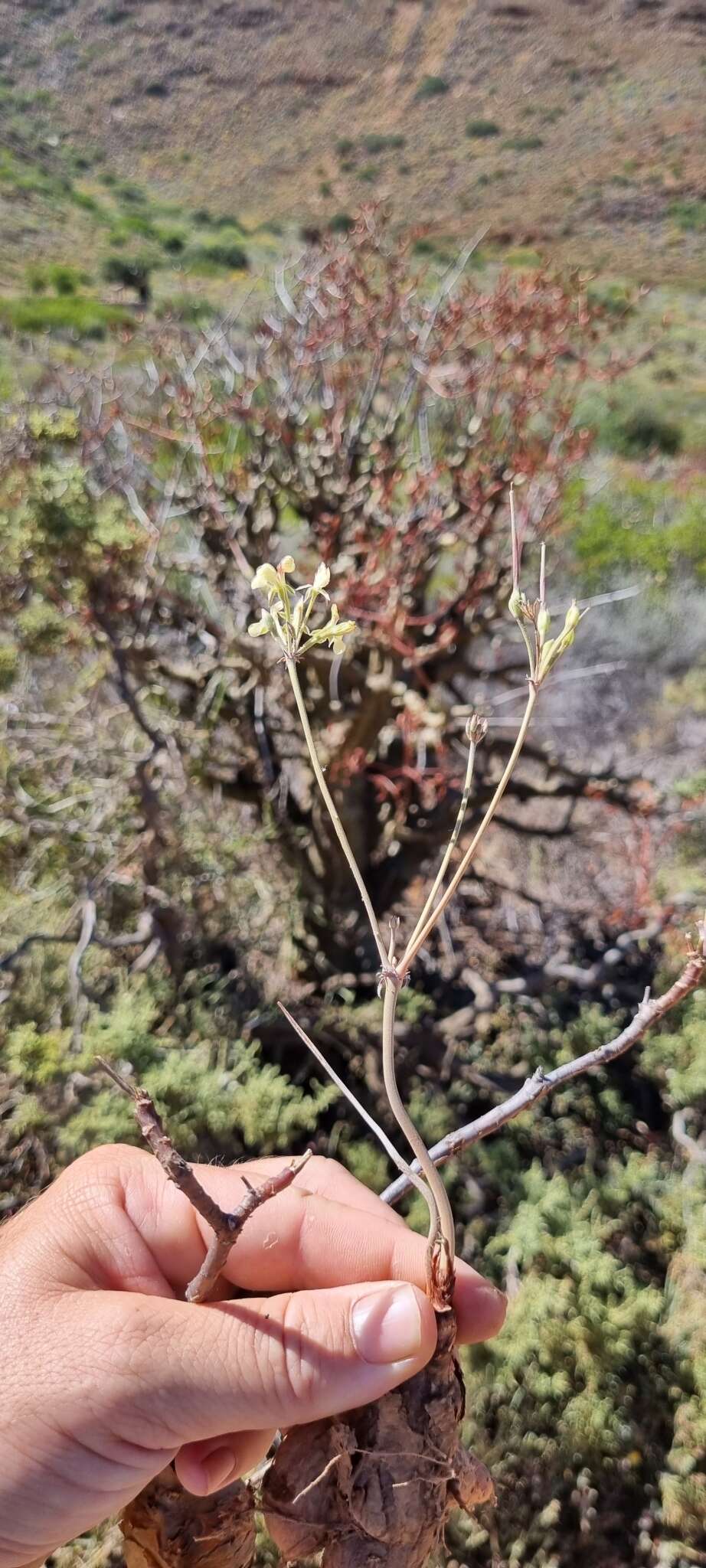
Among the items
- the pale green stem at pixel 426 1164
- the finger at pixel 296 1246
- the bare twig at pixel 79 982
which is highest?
the pale green stem at pixel 426 1164

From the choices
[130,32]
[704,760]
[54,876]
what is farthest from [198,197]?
[54,876]

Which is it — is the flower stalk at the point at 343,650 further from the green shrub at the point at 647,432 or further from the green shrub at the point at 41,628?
the green shrub at the point at 647,432

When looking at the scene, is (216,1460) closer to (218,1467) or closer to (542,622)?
(218,1467)

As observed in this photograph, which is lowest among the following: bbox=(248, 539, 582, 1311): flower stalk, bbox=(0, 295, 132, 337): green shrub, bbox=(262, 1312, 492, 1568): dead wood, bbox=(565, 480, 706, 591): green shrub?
bbox=(565, 480, 706, 591): green shrub

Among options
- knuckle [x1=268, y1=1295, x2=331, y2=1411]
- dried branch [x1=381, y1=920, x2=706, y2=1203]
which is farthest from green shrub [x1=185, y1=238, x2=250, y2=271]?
knuckle [x1=268, y1=1295, x2=331, y2=1411]

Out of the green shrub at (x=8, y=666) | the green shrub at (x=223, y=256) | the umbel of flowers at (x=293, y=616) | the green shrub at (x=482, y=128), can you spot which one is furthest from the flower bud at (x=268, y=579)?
the green shrub at (x=482, y=128)

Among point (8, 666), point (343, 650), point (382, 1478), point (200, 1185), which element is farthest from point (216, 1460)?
point (8, 666)

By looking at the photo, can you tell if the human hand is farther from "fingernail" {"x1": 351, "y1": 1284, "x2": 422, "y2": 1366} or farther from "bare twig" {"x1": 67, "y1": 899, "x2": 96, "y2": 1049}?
"bare twig" {"x1": 67, "y1": 899, "x2": 96, "y2": 1049}
